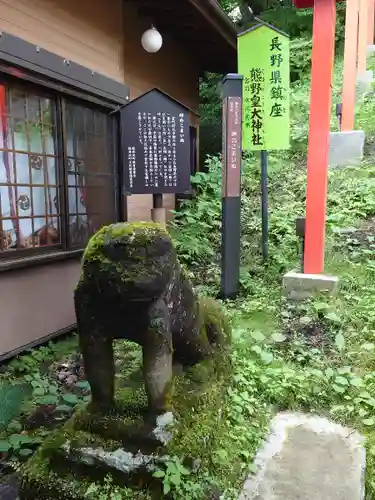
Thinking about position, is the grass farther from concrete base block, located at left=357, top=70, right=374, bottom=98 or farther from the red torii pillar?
concrete base block, located at left=357, top=70, right=374, bottom=98

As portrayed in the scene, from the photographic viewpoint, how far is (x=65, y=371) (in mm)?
4301

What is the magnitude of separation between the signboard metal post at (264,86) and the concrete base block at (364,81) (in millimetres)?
8574

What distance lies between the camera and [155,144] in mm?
4988

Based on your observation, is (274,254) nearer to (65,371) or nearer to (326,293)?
(326,293)

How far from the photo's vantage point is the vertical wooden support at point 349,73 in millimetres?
9992

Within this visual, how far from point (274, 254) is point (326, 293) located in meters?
1.59

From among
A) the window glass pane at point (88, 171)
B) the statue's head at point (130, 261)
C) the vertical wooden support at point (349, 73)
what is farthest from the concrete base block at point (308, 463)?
the vertical wooden support at point (349, 73)

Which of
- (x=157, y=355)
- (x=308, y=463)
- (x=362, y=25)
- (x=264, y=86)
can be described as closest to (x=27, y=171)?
(x=264, y=86)

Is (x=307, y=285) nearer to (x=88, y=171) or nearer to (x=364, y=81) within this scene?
(x=88, y=171)

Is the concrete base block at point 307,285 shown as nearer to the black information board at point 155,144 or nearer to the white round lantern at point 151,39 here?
the black information board at point 155,144

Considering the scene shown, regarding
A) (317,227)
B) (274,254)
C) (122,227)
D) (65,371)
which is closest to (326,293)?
(317,227)

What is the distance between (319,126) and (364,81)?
30.7 feet

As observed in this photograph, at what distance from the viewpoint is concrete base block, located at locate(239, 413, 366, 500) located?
97.2 inches

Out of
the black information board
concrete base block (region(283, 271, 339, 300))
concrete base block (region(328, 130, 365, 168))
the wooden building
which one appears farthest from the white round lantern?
concrete base block (region(328, 130, 365, 168))
